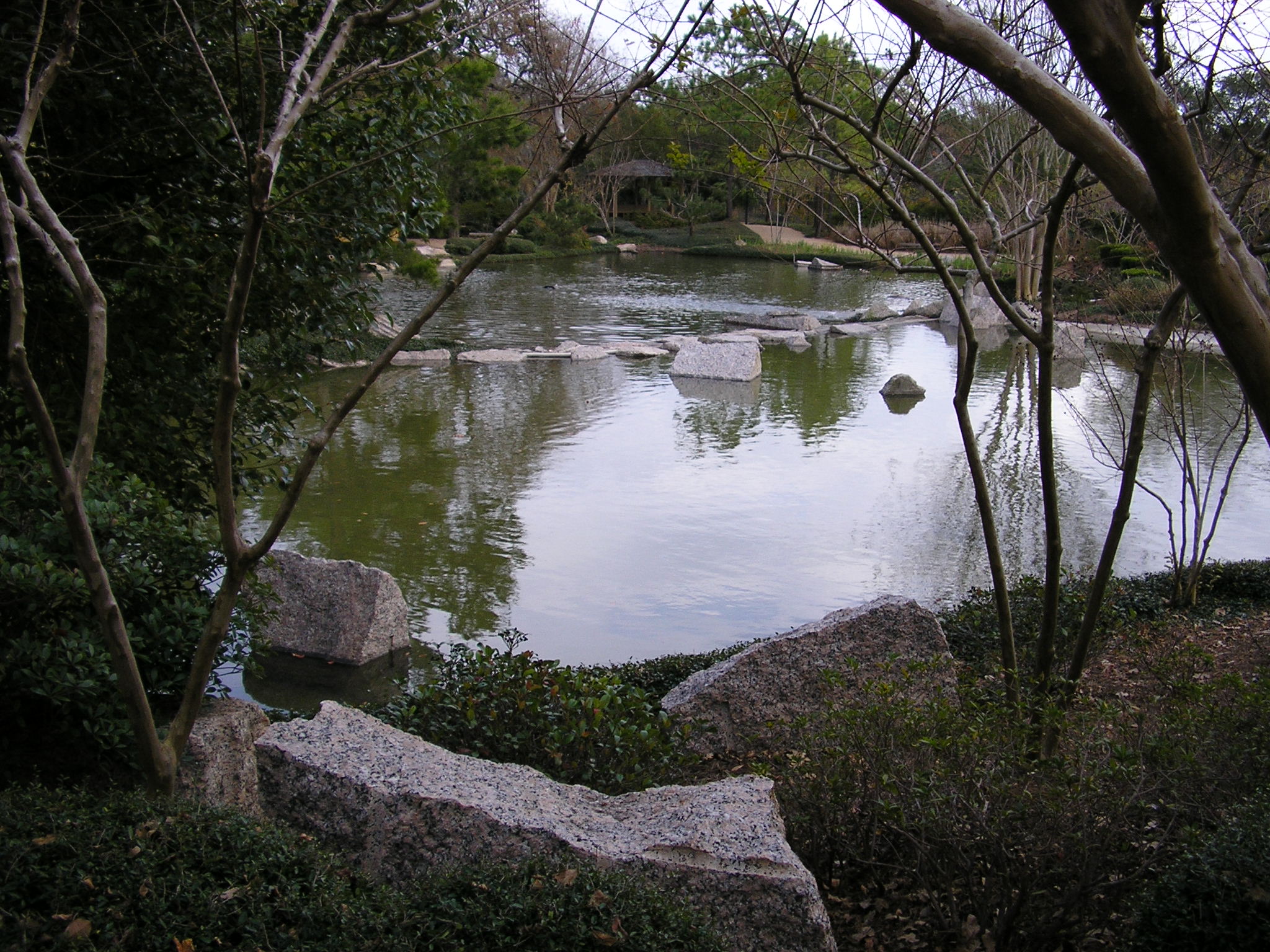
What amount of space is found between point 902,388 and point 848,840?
34.4 feet

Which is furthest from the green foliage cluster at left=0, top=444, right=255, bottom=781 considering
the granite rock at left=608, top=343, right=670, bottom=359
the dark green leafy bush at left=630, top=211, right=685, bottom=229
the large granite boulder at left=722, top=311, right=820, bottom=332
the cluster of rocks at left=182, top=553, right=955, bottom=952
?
the dark green leafy bush at left=630, top=211, right=685, bottom=229

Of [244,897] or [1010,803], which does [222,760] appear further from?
[1010,803]

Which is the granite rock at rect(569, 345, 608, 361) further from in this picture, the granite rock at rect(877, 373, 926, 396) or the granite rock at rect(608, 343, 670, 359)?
the granite rock at rect(877, 373, 926, 396)

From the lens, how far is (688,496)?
8711 mm

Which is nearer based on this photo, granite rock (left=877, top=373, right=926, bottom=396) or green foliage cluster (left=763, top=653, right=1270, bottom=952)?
green foliage cluster (left=763, top=653, right=1270, bottom=952)

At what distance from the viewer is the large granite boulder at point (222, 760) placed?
3084 mm

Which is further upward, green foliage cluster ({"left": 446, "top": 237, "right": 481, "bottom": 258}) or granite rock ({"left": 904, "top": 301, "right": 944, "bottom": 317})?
green foliage cluster ({"left": 446, "top": 237, "right": 481, "bottom": 258})

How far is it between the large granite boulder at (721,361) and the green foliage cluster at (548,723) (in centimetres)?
1020

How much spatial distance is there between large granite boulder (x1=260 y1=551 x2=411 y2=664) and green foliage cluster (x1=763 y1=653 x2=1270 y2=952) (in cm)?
287

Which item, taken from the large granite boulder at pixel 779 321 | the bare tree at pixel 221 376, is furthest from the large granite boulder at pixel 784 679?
the large granite boulder at pixel 779 321

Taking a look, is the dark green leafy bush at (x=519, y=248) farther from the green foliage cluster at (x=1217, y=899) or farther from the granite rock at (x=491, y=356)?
the green foliage cluster at (x=1217, y=899)

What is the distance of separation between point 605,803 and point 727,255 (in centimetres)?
3486

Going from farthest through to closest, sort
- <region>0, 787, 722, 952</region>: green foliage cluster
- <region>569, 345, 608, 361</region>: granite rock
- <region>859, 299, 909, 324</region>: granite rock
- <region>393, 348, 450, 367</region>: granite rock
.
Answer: <region>859, 299, 909, 324</region>: granite rock, <region>569, 345, 608, 361</region>: granite rock, <region>393, 348, 450, 367</region>: granite rock, <region>0, 787, 722, 952</region>: green foliage cluster

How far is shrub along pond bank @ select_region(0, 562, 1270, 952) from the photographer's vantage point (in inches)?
84.4
